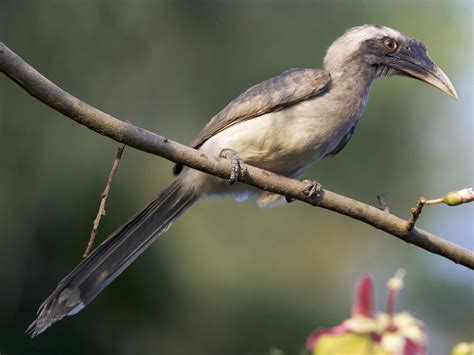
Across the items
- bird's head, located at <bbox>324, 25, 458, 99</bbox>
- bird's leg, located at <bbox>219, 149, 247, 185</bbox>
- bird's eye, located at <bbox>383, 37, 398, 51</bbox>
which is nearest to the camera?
bird's leg, located at <bbox>219, 149, 247, 185</bbox>

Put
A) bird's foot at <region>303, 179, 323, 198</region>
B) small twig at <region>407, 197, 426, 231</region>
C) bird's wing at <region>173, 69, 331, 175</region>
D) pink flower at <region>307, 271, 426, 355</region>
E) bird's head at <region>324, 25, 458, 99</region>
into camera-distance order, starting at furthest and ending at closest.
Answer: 1. bird's head at <region>324, 25, 458, 99</region>
2. bird's wing at <region>173, 69, 331, 175</region>
3. bird's foot at <region>303, 179, 323, 198</region>
4. small twig at <region>407, 197, 426, 231</region>
5. pink flower at <region>307, 271, 426, 355</region>

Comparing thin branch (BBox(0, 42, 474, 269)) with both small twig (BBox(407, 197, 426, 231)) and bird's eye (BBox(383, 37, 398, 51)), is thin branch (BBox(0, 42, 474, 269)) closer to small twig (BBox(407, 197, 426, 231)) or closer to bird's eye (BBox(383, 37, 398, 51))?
small twig (BBox(407, 197, 426, 231))

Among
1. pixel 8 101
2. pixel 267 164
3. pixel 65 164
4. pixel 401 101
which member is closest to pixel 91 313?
pixel 65 164

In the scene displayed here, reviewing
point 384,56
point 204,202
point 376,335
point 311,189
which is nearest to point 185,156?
point 311,189

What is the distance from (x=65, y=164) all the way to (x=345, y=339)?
9298 millimetres

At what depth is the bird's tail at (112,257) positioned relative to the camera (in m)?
3.86

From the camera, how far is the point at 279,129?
4398 millimetres

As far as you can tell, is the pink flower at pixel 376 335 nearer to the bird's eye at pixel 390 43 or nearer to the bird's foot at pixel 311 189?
the bird's foot at pixel 311 189

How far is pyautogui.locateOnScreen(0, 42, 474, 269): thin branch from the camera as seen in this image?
10.0ft

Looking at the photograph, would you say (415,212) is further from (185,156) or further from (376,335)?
(376,335)

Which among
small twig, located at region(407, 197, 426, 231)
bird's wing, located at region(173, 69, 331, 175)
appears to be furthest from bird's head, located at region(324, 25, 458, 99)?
small twig, located at region(407, 197, 426, 231)

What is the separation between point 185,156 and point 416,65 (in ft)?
6.88

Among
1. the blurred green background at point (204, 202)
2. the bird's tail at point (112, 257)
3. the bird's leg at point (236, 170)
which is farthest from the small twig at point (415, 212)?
the blurred green background at point (204, 202)

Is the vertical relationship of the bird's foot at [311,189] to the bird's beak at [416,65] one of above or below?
below
